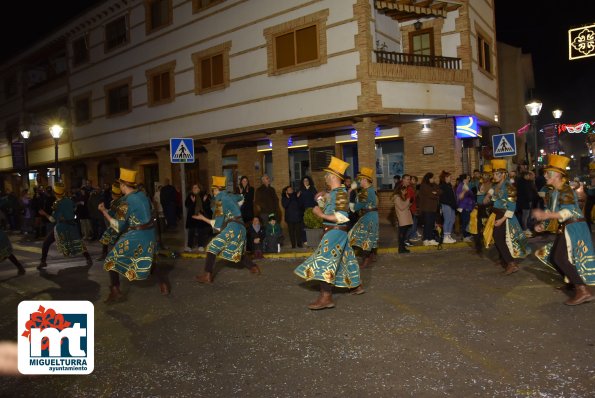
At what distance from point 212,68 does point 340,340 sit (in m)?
16.2

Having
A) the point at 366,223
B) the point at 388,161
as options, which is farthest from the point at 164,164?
the point at 366,223

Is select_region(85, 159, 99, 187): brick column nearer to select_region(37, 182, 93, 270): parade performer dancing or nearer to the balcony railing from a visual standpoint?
select_region(37, 182, 93, 270): parade performer dancing

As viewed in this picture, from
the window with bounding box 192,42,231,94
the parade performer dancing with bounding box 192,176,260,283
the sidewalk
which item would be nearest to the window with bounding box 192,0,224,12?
the window with bounding box 192,42,231,94

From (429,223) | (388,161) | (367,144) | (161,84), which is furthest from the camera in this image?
(161,84)

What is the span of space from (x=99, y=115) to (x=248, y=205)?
647 inches

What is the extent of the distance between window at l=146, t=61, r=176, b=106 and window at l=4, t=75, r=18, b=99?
61.0 feet

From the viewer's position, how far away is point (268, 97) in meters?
17.6

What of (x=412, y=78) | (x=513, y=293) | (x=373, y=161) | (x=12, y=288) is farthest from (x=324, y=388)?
(x=412, y=78)

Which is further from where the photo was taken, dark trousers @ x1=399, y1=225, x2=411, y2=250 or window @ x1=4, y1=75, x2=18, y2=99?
window @ x1=4, y1=75, x2=18, y2=99

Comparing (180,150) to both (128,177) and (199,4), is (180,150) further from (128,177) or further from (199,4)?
(199,4)

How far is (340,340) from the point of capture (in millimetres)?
5270

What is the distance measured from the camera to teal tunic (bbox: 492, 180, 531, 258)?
323 inches

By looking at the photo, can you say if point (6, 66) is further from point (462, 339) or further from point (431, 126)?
point (462, 339)

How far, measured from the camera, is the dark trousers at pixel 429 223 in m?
12.1
